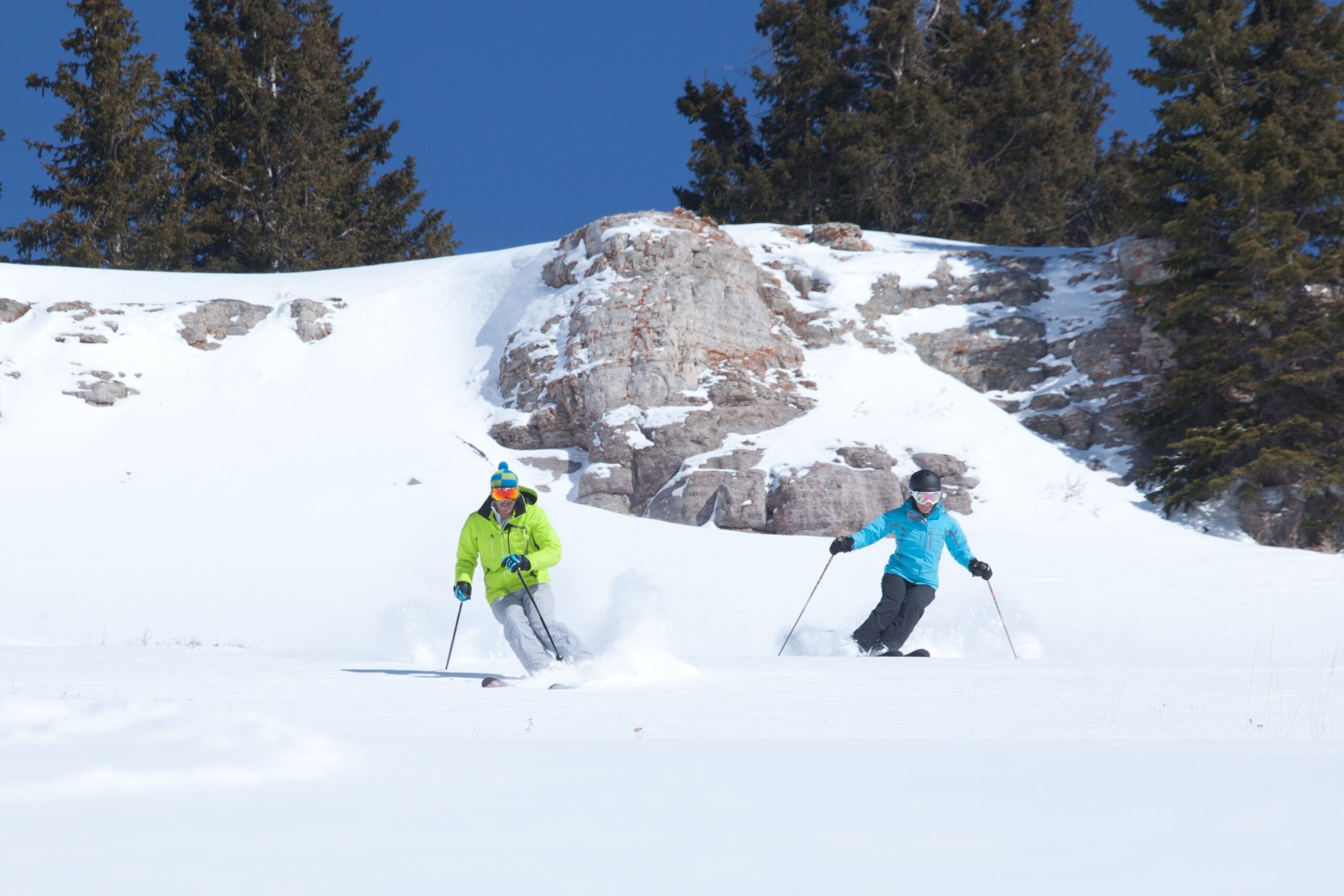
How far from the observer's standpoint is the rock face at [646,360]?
1900cm

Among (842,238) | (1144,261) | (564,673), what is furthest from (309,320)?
(564,673)

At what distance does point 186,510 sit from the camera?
15375 mm

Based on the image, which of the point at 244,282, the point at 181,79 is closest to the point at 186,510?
the point at 244,282

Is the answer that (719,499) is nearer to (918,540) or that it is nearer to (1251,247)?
(918,540)

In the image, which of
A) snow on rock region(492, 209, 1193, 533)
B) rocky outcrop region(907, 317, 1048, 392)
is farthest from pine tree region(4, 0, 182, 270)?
rocky outcrop region(907, 317, 1048, 392)

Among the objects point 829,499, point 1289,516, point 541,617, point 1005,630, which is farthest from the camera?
point 1289,516

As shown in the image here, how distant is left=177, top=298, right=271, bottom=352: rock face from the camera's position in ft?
71.3

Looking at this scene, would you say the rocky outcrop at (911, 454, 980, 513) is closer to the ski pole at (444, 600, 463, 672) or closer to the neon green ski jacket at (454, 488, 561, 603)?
the ski pole at (444, 600, 463, 672)

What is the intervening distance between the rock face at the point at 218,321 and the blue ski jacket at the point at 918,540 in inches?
670

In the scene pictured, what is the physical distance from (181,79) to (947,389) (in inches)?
1098

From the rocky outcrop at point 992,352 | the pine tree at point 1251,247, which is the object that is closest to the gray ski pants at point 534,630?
the pine tree at point 1251,247

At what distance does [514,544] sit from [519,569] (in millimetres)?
321

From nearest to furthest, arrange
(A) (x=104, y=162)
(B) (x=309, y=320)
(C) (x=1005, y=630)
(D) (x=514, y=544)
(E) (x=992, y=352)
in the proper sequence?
(D) (x=514, y=544) < (C) (x=1005, y=630) < (E) (x=992, y=352) < (B) (x=309, y=320) < (A) (x=104, y=162)

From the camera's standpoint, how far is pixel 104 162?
31250 mm
